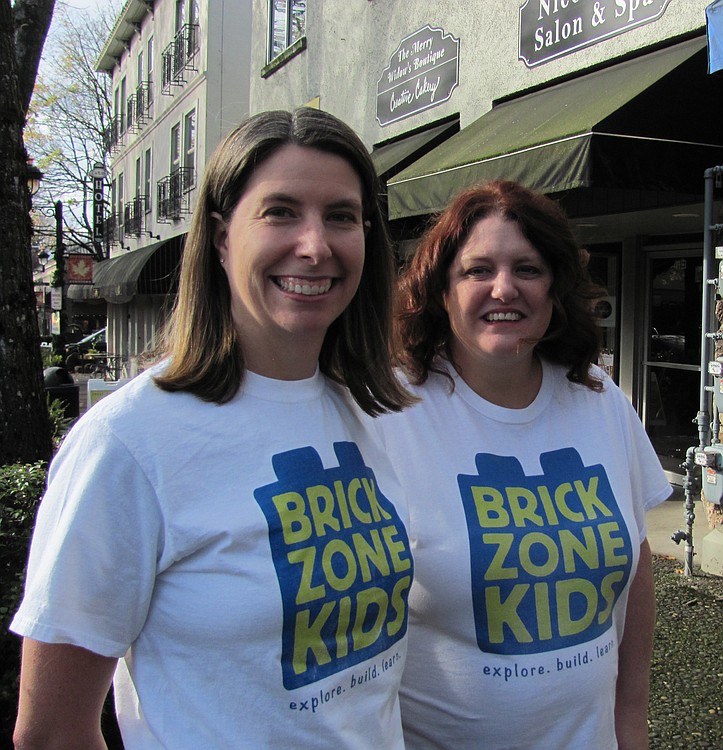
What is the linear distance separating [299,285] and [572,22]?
600 cm

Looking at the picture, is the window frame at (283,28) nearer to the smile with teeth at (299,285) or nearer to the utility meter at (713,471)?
the utility meter at (713,471)

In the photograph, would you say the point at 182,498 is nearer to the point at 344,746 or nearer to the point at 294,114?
the point at 344,746

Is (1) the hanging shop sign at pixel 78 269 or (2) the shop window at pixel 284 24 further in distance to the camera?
(1) the hanging shop sign at pixel 78 269

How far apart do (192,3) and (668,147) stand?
15670 millimetres

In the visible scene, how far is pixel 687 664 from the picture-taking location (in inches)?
148

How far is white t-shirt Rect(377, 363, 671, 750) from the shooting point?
1.62 m

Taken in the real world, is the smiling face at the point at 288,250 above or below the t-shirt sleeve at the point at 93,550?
above

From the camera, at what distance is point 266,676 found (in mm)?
1241

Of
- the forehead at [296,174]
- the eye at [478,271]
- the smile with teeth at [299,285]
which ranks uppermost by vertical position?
the forehead at [296,174]

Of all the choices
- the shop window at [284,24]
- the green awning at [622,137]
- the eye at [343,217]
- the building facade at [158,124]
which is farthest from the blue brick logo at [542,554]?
the shop window at [284,24]

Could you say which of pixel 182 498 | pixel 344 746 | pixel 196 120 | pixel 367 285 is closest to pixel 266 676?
pixel 344 746

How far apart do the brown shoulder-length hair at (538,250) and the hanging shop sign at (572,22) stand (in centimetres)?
455

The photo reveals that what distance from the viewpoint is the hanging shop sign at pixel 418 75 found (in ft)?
26.3

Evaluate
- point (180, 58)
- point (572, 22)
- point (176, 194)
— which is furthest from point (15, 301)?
point (180, 58)
